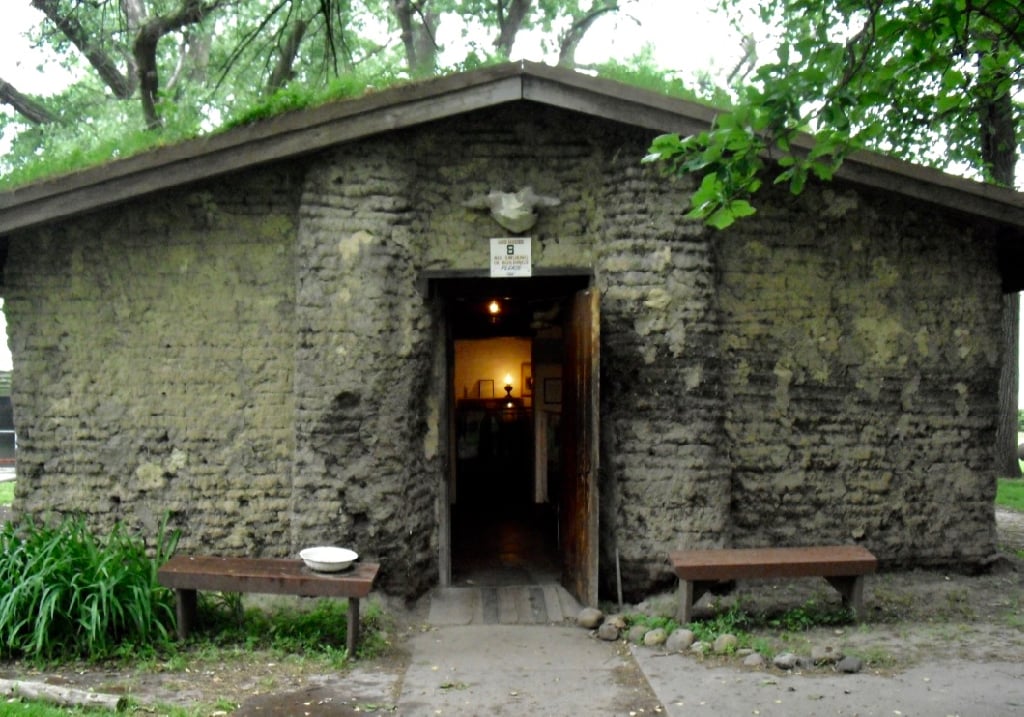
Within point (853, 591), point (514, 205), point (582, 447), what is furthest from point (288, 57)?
point (853, 591)

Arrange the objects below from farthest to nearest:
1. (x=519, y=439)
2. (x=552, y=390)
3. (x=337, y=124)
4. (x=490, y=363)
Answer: (x=490, y=363), (x=519, y=439), (x=552, y=390), (x=337, y=124)

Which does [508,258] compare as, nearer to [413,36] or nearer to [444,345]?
[444,345]

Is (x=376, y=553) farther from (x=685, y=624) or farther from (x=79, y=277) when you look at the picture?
(x=79, y=277)

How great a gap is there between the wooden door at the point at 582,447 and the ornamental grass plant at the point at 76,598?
3.21m

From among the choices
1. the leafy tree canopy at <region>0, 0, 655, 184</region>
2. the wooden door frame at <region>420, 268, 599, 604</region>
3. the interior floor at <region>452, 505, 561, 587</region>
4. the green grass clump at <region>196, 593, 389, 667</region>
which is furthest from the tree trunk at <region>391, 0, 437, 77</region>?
the green grass clump at <region>196, 593, 389, 667</region>

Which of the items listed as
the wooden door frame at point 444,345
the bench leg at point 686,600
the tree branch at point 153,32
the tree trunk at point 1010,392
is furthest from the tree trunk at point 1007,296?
the tree branch at point 153,32

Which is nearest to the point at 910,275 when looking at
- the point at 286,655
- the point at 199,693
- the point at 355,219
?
the point at 355,219

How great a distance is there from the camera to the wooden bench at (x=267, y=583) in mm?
6418

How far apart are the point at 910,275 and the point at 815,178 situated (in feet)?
4.15

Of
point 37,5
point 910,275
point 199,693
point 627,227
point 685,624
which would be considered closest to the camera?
point 199,693

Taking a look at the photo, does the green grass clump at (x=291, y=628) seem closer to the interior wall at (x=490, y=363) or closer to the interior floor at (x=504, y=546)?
the interior floor at (x=504, y=546)

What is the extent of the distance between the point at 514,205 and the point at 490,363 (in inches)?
329

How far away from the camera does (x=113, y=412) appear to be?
7680 millimetres

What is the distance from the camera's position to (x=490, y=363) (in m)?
15.9
